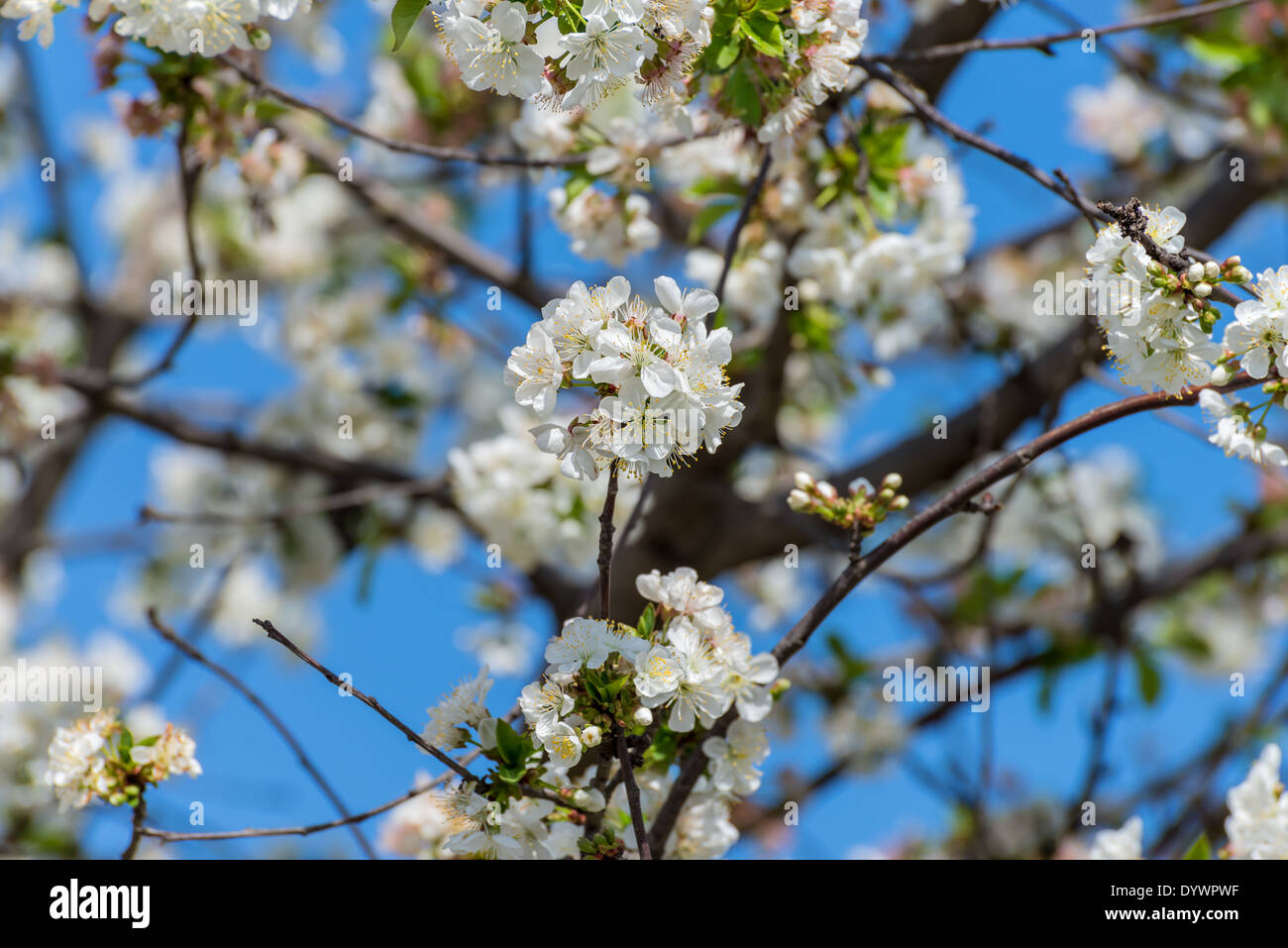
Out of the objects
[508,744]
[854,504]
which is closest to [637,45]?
[854,504]

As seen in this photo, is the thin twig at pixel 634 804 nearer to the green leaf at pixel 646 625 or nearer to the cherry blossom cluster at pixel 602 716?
the cherry blossom cluster at pixel 602 716

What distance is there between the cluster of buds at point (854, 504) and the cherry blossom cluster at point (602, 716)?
21 centimetres

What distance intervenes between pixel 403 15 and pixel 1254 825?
1.76m

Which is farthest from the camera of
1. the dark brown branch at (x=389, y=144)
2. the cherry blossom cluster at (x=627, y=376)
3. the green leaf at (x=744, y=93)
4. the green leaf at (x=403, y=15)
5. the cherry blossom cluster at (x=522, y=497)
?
the cherry blossom cluster at (x=522, y=497)

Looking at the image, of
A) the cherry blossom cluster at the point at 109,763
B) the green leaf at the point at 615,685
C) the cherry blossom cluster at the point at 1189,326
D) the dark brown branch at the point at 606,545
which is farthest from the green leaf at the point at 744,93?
the cherry blossom cluster at the point at 109,763

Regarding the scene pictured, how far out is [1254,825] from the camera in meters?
1.81

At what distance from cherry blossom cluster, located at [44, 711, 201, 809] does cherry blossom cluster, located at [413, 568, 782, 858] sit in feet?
1.41

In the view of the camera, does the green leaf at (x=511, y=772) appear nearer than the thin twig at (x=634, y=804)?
No

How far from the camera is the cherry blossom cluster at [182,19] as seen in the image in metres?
1.65

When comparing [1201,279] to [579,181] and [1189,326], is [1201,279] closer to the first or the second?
[1189,326]

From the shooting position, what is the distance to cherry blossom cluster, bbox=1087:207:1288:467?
1.33 m

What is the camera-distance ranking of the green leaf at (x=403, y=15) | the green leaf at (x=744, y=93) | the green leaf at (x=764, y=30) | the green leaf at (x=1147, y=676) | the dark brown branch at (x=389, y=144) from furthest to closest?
the green leaf at (x=1147, y=676), the dark brown branch at (x=389, y=144), the green leaf at (x=744, y=93), the green leaf at (x=764, y=30), the green leaf at (x=403, y=15)
